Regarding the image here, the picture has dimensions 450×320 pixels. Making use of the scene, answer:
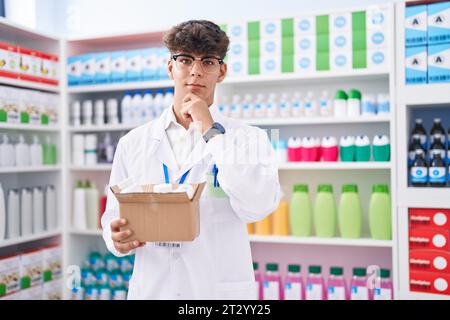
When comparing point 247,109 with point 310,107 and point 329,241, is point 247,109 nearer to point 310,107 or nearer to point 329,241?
point 310,107

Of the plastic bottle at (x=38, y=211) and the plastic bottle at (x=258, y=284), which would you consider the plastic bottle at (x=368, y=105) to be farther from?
the plastic bottle at (x=38, y=211)

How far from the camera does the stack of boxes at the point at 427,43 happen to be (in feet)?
9.30

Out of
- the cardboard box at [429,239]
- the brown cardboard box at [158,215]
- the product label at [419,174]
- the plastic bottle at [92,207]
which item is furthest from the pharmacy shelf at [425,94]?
the plastic bottle at [92,207]

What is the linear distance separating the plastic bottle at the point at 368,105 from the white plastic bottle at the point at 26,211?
7.78 feet

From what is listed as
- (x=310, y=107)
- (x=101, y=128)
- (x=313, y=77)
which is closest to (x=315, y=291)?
(x=310, y=107)

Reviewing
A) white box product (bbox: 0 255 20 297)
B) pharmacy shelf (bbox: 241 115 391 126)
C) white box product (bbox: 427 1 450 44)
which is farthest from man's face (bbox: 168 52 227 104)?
white box product (bbox: 0 255 20 297)

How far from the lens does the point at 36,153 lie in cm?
349

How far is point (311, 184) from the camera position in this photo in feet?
11.3

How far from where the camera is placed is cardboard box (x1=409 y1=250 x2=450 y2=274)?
9.34ft

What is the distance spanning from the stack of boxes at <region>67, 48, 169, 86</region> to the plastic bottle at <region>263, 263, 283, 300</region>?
1.56 meters

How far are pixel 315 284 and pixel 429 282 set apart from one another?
2.27ft

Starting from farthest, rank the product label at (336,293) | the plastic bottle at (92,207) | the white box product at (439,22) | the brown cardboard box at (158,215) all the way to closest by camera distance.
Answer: the plastic bottle at (92,207)
the product label at (336,293)
the white box product at (439,22)
the brown cardboard box at (158,215)

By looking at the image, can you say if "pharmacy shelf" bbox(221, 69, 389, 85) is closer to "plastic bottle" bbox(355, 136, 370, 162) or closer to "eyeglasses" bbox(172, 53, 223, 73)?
"plastic bottle" bbox(355, 136, 370, 162)

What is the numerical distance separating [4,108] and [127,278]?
1502 millimetres
